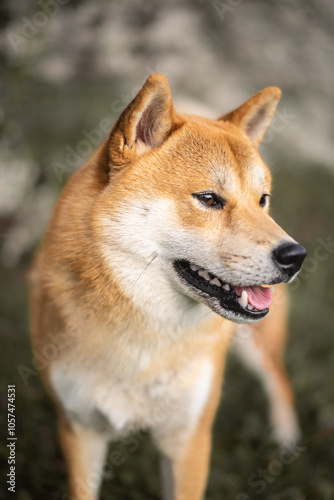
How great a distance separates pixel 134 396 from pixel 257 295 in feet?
2.61

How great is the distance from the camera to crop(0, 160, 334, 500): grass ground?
9.46 ft

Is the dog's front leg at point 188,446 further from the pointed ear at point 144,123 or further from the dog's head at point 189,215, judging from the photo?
the pointed ear at point 144,123

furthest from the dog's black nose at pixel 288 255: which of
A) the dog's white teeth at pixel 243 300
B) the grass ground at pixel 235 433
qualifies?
the grass ground at pixel 235 433

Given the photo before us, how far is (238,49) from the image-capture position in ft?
19.7

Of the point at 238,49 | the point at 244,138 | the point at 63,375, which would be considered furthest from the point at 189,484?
the point at 238,49

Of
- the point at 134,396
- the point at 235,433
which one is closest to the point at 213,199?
the point at 134,396

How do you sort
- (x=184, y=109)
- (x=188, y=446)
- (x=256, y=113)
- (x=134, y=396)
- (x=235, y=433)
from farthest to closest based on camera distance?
1. (x=184, y=109)
2. (x=235, y=433)
3. (x=256, y=113)
4. (x=188, y=446)
5. (x=134, y=396)

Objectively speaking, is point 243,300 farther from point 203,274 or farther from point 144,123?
point 144,123

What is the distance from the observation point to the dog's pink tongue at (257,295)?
1962mm

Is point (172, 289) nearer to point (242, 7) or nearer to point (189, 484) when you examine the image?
point (189, 484)

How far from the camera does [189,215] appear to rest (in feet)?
6.26

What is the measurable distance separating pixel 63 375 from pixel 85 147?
3.62m

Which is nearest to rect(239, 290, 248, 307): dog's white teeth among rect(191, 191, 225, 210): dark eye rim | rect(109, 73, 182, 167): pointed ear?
rect(191, 191, 225, 210): dark eye rim

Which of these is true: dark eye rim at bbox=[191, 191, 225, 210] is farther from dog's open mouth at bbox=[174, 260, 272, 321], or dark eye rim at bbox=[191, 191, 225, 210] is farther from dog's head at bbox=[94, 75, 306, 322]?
dog's open mouth at bbox=[174, 260, 272, 321]
